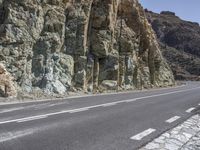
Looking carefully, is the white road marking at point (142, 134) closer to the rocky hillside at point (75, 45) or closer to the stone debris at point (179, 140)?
the stone debris at point (179, 140)

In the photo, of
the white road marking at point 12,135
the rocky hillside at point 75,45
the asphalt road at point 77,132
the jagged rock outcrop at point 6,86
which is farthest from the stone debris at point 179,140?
the rocky hillside at point 75,45

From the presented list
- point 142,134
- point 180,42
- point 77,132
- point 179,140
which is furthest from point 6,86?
point 180,42

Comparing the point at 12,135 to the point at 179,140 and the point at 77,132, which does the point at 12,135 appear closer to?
the point at 77,132

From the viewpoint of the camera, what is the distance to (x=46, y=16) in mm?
27406

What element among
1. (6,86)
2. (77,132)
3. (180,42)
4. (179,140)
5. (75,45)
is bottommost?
(179,140)

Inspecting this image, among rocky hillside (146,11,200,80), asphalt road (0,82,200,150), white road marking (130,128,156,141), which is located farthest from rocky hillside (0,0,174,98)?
rocky hillside (146,11,200,80)

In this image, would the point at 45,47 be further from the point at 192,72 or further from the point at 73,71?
the point at 192,72

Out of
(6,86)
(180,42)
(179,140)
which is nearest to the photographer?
(179,140)

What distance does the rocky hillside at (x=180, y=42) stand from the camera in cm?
12367

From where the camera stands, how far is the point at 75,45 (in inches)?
1212

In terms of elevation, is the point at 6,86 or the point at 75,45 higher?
the point at 75,45

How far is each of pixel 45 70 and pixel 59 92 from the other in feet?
5.95

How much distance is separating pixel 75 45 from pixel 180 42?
449 feet

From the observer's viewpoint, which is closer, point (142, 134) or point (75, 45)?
point (142, 134)
